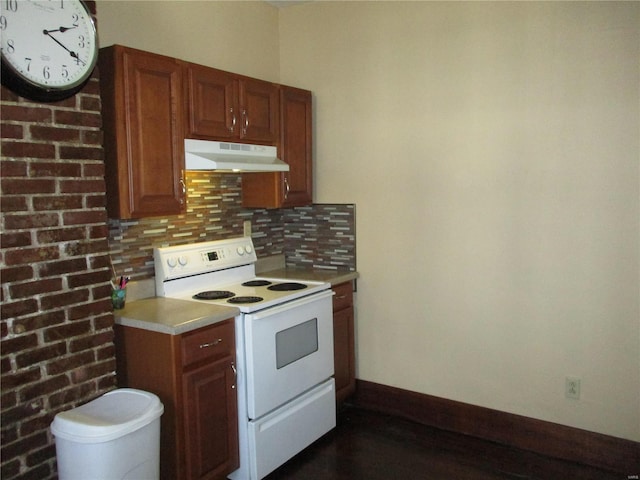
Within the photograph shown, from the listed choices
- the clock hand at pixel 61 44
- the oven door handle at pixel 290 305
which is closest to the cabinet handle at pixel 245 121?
the oven door handle at pixel 290 305

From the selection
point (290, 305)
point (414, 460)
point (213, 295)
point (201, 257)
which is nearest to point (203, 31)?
point (201, 257)

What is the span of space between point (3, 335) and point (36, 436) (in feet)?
1.35

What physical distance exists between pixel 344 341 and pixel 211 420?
46.3 inches

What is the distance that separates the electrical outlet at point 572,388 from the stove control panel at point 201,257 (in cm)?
190

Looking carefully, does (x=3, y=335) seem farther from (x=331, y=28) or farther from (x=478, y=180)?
(x=331, y=28)

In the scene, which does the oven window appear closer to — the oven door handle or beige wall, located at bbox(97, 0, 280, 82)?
the oven door handle

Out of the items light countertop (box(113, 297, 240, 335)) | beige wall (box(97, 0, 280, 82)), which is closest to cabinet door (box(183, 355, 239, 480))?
light countertop (box(113, 297, 240, 335))

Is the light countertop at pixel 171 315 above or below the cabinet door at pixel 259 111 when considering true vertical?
below

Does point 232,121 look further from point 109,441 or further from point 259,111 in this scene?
point 109,441

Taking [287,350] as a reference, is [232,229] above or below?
above

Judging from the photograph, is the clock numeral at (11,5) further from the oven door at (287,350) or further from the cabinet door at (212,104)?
the oven door at (287,350)

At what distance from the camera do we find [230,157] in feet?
10.0

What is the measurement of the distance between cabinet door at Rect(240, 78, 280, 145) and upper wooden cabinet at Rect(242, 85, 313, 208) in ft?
0.25

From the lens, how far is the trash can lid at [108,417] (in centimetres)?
196
